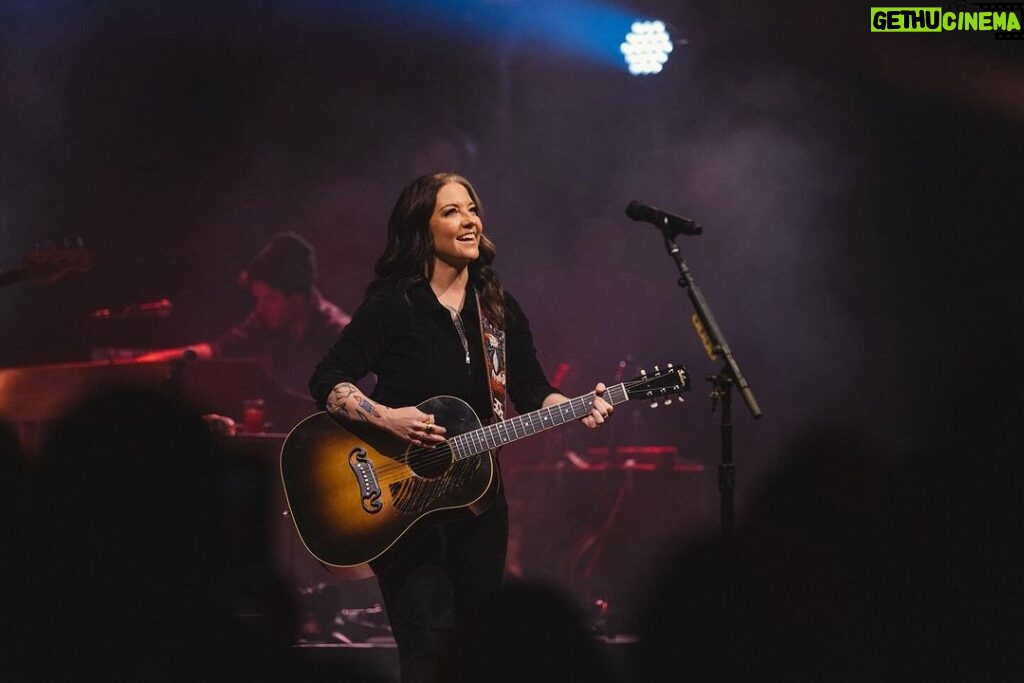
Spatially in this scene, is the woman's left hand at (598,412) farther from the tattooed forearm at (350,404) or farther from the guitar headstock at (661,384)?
the tattooed forearm at (350,404)

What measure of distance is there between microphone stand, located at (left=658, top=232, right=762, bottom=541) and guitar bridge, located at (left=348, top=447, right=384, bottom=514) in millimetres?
1453

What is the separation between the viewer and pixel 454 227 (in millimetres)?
3420

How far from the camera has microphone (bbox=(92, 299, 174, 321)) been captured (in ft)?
22.5

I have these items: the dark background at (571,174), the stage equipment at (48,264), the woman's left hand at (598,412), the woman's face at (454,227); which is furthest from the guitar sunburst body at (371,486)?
the stage equipment at (48,264)

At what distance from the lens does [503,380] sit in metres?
3.50

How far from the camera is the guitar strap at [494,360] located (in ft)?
11.1

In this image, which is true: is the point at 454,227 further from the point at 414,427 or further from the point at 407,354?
the point at 414,427

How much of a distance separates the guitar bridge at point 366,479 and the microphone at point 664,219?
1.54 metres

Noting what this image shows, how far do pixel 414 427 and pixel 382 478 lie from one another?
0.23m

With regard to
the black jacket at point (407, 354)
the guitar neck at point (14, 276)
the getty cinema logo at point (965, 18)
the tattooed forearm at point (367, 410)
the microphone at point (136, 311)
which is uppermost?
the getty cinema logo at point (965, 18)

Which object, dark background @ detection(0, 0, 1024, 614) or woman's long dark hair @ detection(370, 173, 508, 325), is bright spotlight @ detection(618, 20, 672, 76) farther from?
woman's long dark hair @ detection(370, 173, 508, 325)

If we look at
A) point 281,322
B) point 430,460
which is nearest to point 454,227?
point 430,460

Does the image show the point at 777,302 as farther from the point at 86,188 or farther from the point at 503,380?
the point at 86,188

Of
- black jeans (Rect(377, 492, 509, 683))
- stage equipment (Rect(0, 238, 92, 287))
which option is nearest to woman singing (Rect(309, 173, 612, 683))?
black jeans (Rect(377, 492, 509, 683))
